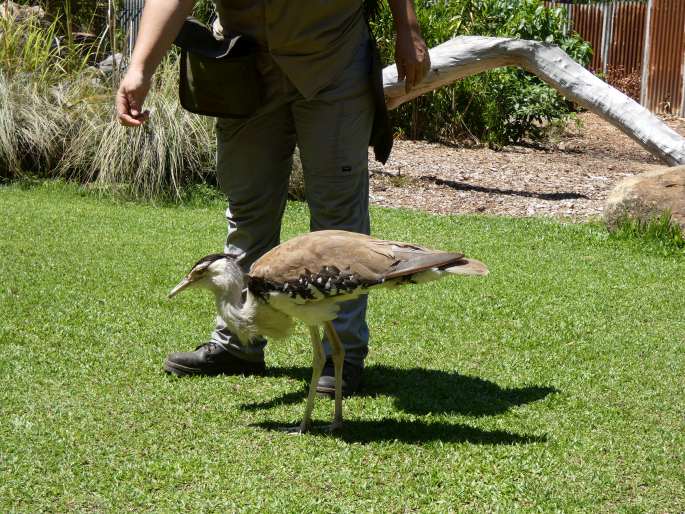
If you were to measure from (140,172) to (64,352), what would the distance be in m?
5.62

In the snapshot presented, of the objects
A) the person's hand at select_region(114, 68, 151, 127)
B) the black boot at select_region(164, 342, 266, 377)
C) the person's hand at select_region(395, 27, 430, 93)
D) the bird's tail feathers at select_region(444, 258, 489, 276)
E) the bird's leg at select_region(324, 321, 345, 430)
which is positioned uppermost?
the person's hand at select_region(395, 27, 430, 93)

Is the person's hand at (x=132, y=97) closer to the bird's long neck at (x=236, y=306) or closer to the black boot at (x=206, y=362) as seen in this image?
the bird's long neck at (x=236, y=306)

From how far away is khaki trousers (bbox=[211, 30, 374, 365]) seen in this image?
5477mm

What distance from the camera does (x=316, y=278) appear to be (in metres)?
4.88

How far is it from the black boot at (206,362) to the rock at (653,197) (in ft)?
17.8

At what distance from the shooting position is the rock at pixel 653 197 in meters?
9.77

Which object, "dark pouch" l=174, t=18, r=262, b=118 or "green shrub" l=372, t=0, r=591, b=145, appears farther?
"green shrub" l=372, t=0, r=591, b=145

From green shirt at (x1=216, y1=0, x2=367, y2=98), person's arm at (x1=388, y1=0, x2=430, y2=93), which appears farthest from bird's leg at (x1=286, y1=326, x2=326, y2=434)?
person's arm at (x1=388, y1=0, x2=430, y2=93)

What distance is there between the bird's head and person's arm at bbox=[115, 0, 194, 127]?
91cm

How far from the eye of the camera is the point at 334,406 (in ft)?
18.2

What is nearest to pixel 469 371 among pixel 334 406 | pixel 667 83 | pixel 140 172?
pixel 334 406

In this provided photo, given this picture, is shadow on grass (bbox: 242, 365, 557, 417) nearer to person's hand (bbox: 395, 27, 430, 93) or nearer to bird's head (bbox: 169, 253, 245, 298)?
bird's head (bbox: 169, 253, 245, 298)

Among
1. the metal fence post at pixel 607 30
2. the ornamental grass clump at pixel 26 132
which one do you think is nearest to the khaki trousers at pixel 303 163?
the ornamental grass clump at pixel 26 132

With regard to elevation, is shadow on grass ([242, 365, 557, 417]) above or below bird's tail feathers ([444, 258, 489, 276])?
below
